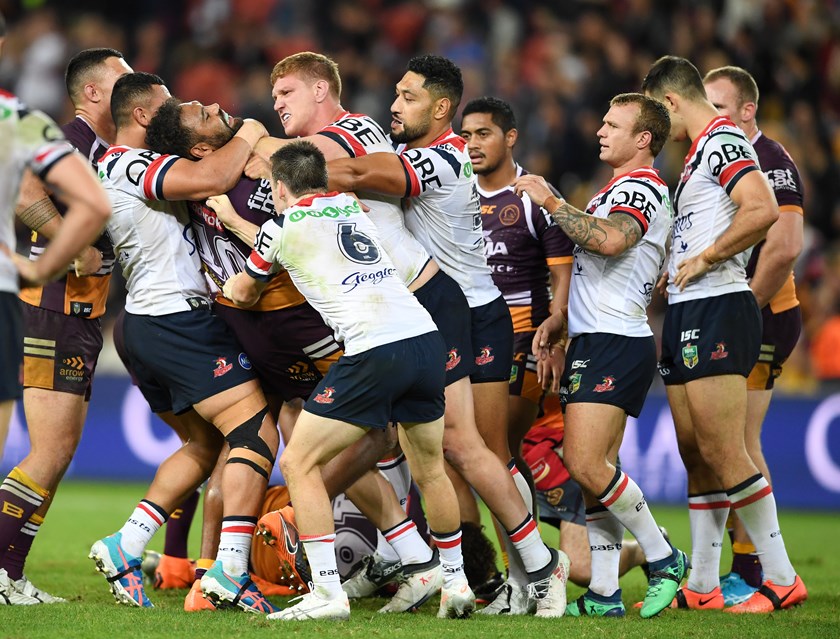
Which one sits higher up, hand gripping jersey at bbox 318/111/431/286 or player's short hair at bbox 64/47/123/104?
player's short hair at bbox 64/47/123/104

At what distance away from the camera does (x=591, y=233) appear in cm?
648

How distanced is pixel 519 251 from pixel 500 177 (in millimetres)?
554

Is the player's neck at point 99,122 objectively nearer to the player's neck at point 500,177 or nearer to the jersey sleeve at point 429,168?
the jersey sleeve at point 429,168

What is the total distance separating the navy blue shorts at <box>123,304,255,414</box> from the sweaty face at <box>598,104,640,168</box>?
2500 mm

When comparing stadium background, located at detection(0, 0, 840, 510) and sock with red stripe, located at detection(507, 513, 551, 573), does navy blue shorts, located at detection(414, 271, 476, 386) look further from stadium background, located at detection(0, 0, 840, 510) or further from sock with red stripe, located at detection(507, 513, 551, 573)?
stadium background, located at detection(0, 0, 840, 510)

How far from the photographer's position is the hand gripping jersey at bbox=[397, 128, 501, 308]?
665 centimetres

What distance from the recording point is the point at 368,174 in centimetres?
636

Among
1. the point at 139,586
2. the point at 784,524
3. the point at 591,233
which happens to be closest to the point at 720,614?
the point at 591,233

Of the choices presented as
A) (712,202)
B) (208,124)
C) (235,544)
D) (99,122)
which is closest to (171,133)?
(208,124)

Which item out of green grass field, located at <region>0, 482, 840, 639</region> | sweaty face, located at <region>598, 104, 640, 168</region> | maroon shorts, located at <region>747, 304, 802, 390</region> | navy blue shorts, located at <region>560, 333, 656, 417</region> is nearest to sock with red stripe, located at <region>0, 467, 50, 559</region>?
green grass field, located at <region>0, 482, 840, 639</region>

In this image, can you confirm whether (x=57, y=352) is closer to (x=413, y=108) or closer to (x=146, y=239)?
(x=146, y=239)

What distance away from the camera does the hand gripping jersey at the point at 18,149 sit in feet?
16.3

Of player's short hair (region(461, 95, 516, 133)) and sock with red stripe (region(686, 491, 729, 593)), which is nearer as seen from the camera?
sock with red stripe (region(686, 491, 729, 593))

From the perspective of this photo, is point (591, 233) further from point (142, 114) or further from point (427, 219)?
point (142, 114)
